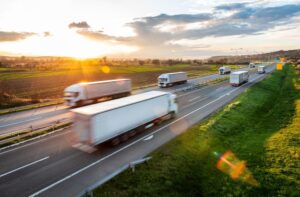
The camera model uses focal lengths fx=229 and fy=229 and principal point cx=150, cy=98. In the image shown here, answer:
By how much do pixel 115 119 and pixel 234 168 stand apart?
365 inches

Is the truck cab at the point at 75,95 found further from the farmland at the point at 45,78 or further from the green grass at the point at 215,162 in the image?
the green grass at the point at 215,162

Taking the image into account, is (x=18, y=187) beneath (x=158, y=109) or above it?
beneath

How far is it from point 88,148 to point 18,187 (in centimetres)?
586

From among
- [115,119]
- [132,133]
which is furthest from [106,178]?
[132,133]

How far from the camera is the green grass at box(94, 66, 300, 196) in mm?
12797

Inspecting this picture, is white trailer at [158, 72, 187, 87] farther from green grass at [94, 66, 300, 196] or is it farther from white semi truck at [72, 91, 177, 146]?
white semi truck at [72, 91, 177, 146]

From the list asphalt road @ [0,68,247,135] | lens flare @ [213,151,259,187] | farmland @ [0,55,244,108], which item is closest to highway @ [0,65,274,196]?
lens flare @ [213,151,259,187]

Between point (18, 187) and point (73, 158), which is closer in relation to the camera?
point (18, 187)

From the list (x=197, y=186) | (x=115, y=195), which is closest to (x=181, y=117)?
(x=197, y=186)

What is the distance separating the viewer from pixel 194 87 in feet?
167

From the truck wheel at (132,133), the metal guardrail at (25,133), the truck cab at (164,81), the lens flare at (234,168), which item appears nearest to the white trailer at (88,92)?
the metal guardrail at (25,133)

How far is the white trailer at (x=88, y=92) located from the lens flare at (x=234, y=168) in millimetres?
21619

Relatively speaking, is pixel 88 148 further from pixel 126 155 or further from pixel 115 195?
pixel 115 195

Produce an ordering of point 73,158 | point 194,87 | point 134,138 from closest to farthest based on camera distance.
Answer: point 73,158, point 134,138, point 194,87
